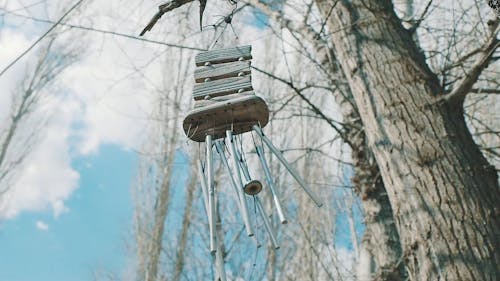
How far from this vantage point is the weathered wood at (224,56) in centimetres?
127

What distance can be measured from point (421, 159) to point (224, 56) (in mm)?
837

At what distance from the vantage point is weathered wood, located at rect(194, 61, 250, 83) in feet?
4.05

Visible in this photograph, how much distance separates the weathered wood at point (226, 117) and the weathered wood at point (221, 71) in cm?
10

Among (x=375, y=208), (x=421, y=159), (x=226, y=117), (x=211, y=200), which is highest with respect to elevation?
(x=375, y=208)

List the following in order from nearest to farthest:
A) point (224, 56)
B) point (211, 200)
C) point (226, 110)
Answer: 1. point (211, 200)
2. point (226, 110)
3. point (224, 56)

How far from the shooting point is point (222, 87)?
1.21 metres

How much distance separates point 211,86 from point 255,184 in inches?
12.8

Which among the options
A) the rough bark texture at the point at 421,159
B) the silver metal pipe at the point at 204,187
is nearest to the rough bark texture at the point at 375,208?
the rough bark texture at the point at 421,159

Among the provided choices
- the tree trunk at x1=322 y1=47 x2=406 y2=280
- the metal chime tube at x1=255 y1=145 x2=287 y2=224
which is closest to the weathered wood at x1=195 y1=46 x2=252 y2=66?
the metal chime tube at x1=255 y1=145 x2=287 y2=224

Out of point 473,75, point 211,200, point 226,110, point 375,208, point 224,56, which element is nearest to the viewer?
point 211,200

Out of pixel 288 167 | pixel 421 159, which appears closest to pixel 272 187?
pixel 288 167

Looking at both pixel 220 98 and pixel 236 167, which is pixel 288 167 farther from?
pixel 220 98

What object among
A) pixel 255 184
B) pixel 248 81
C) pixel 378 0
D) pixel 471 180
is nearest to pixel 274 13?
pixel 378 0

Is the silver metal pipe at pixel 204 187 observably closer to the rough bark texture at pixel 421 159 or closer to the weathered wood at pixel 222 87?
the weathered wood at pixel 222 87
